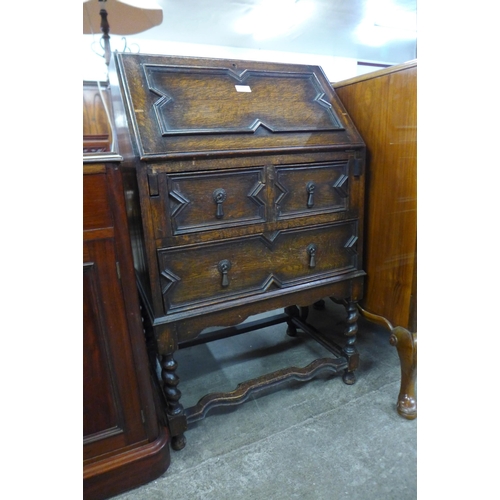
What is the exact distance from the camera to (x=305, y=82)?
1.23 m

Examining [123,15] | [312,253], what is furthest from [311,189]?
[123,15]

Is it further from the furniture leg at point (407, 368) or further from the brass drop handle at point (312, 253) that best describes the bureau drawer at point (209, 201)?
the furniture leg at point (407, 368)

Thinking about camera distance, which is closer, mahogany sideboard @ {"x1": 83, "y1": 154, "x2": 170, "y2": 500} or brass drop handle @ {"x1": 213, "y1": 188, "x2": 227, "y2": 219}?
mahogany sideboard @ {"x1": 83, "y1": 154, "x2": 170, "y2": 500}

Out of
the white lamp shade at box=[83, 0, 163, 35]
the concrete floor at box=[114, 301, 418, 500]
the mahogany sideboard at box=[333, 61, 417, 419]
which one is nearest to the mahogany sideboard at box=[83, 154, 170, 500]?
the concrete floor at box=[114, 301, 418, 500]

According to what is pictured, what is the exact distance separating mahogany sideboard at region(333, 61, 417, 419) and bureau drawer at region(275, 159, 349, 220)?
15cm

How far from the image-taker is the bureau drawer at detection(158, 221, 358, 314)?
1.02m

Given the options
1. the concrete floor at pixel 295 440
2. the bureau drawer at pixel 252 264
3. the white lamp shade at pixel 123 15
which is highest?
the white lamp shade at pixel 123 15

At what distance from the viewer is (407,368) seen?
49.1 inches

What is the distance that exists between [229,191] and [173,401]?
0.70m

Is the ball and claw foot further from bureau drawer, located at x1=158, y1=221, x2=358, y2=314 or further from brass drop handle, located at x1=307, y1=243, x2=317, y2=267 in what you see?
brass drop handle, located at x1=307, y1=243, x2=317, y2=267

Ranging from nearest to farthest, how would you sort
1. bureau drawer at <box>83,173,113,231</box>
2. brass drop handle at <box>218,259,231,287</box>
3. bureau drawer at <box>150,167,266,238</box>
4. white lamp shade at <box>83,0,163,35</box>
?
bureau drawer at <box>83,173,113,231</box>
bureau drawer at <box>150,167,266,238</box>
brass drop handle at <box>218,259,231,287</box>
white lamp shade at <box>83,0,163,35</box>

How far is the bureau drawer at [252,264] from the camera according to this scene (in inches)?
40.0

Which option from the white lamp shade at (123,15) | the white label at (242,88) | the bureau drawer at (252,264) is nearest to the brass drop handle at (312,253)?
the bureau drawer at (252,264)
